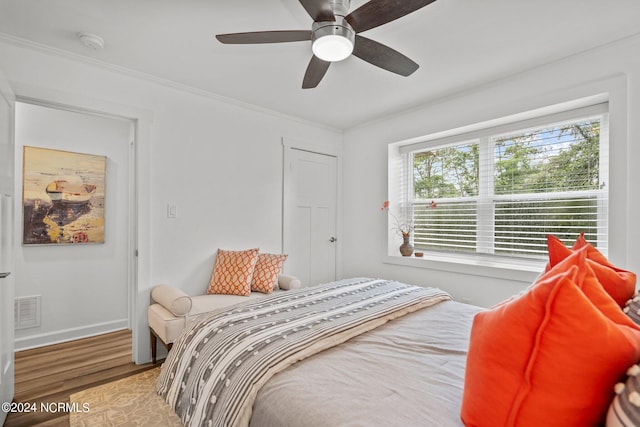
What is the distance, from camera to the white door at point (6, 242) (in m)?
1.76

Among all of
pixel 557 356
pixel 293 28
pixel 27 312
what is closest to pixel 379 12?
pixel 293 28

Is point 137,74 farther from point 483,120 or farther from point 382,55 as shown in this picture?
point 483,120

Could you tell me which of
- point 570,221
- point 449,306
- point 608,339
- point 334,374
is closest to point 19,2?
point 334,374

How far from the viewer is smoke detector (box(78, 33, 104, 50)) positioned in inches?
82.6

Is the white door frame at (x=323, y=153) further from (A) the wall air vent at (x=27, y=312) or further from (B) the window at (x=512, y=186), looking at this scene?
(A) the wall air vent at (x=27, y=312)

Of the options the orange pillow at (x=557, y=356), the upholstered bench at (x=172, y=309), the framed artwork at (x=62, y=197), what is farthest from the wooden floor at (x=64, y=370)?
the orange pillow at (x=557, y=356)

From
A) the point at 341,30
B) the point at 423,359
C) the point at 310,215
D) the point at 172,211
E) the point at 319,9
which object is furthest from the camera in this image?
the point at 310,215

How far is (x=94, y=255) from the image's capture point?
338 cm

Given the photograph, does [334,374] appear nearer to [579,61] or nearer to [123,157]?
[579,61]

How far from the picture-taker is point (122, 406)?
6.66 feet

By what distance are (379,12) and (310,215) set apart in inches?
105

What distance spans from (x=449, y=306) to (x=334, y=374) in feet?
3.88

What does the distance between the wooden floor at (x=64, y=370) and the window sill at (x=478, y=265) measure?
2.76m

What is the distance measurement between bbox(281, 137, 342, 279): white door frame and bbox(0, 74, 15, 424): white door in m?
2.28
